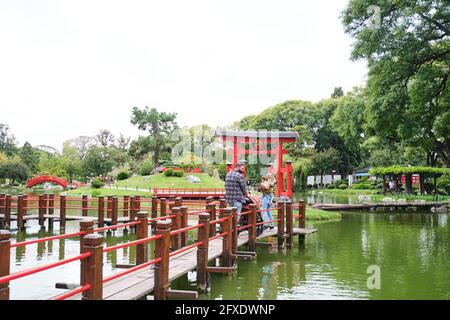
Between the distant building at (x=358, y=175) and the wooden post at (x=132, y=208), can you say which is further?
the distant building at (x=358, y=175)

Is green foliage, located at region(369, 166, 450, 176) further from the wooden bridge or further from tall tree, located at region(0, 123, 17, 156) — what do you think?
tall tree, located at region(0, 123, 17, 156)

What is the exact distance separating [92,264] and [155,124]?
140 ft

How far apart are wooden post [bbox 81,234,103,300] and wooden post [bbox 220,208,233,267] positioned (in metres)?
4.29

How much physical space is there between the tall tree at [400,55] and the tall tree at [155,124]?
102 ft

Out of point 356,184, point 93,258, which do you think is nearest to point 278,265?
point 93,258

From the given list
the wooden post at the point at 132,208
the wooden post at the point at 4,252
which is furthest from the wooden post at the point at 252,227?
the wooden post at the point at 4,252

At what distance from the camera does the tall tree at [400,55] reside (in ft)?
50.1

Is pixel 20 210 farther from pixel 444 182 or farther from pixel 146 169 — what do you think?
pixel 444 182

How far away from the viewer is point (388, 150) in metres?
42.5

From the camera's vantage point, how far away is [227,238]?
29.0ft

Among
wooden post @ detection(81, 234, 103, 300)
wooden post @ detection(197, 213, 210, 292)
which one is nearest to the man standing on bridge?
wooden post @ detection(197, 213, 210, 292)

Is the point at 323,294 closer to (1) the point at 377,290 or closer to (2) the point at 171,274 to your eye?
(1) the point at 377,290

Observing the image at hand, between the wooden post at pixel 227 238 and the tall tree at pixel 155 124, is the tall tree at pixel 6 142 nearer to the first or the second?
the tall tree at pixel 155 124

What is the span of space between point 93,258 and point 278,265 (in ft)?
20.1
